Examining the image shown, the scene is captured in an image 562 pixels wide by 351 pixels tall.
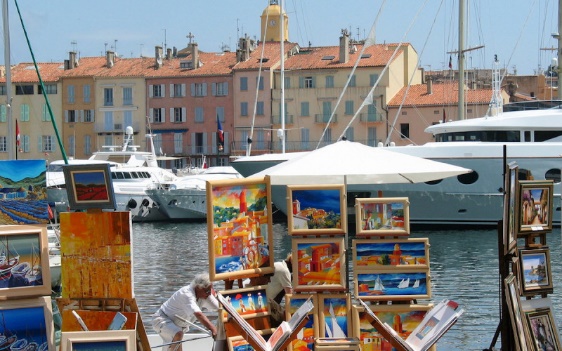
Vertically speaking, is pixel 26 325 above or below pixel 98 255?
below

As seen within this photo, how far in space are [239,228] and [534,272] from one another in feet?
9.58

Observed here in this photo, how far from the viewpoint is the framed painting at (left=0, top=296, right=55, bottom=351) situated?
8930mm

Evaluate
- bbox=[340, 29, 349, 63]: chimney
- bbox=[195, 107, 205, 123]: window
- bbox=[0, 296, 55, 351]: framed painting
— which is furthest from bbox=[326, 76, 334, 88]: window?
bbox=[0, 296, 55, 351]: framed painting

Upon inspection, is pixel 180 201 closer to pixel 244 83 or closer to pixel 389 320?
pixel 244 83

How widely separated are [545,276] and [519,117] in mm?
23973

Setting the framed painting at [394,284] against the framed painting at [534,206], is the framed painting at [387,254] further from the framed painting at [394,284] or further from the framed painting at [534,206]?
the framed painting at [534,206]

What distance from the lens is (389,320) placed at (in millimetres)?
10375

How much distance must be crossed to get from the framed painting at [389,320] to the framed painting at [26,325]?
9.78 ft

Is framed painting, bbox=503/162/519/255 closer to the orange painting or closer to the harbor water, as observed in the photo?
the orange painting

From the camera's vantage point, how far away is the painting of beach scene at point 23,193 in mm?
9789

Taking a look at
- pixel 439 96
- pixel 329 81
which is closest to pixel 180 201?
pixel 439 96

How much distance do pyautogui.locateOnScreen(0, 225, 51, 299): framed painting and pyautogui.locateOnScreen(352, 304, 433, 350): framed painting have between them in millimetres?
3053

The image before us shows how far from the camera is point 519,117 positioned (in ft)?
110

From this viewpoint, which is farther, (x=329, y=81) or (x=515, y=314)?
(x=329, y=81)
